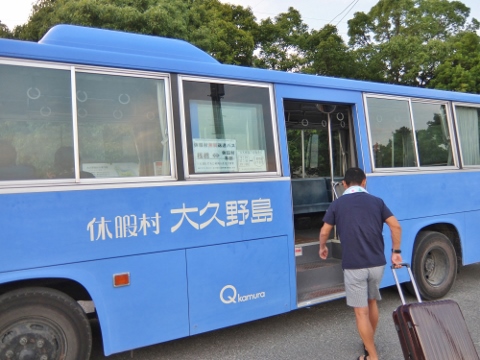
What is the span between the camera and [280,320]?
5.14m

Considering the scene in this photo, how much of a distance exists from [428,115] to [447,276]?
227 centimetres

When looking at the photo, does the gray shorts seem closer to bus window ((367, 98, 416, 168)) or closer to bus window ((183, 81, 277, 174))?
bus window ((183, 81, 277, 174))

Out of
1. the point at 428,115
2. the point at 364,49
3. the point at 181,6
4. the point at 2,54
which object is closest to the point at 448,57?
the point at 364,49

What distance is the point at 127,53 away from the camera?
12.7 ft

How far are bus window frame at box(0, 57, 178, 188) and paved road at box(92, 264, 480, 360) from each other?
157 centimetres

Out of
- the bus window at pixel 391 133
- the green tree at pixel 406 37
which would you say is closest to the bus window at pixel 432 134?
the bus window at pixel 391 133

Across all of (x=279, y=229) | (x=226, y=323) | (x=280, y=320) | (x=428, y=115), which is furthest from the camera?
(x=428, y=115)

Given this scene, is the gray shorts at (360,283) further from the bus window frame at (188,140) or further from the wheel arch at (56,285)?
the wheel arch at (56,285)

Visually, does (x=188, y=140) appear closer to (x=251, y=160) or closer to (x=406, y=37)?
(x=251, y=160)

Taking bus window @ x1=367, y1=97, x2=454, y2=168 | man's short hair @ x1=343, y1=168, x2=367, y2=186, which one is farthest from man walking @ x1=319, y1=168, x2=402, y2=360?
bus window @ x1=367, y1=97, x2=454, y2=168

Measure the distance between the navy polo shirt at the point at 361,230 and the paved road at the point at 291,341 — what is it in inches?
41.8

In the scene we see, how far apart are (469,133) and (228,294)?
466 cm

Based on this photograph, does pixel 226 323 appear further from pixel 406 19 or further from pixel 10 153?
pixel 406 19

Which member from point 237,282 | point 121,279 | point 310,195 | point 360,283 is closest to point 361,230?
point 360,283
